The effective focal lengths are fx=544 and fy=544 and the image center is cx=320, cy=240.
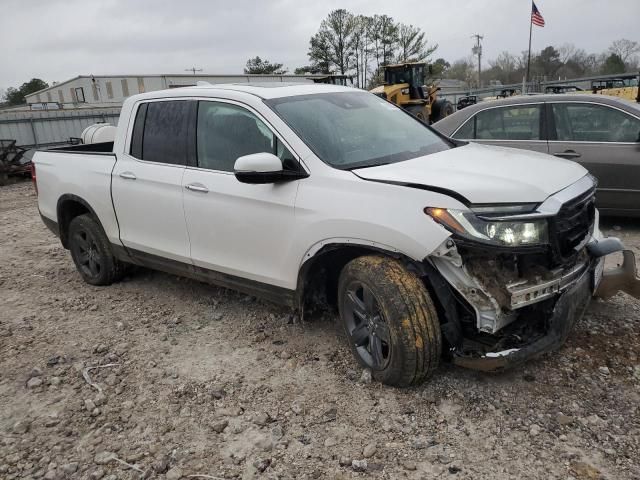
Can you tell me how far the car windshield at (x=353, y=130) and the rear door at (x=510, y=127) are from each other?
2305 millimetres

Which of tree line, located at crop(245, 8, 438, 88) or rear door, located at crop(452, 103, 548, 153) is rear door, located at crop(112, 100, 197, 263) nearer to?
rear door, located at crop(452, 103, 548, 153)

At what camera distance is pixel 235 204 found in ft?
12.1

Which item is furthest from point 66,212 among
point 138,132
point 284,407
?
point 284,407

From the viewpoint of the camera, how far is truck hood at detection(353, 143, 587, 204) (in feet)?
9.24

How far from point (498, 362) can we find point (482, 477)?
1.88ft

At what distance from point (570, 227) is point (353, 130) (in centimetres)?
154

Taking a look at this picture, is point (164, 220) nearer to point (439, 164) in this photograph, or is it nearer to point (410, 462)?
point (439, 164)

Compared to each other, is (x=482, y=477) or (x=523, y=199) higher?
(x=523, y=199)

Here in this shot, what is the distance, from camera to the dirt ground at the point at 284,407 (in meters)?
2.65

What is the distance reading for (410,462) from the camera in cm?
262

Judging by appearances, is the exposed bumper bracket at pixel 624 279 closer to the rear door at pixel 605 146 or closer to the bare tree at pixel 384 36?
the rear door at pixel 605 146

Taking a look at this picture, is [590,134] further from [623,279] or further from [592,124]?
[623,279]

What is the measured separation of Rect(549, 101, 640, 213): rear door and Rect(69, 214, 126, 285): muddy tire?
Answer: 471 centimetres

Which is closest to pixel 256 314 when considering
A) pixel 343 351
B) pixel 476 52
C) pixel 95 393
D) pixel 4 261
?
pixel 343 351
